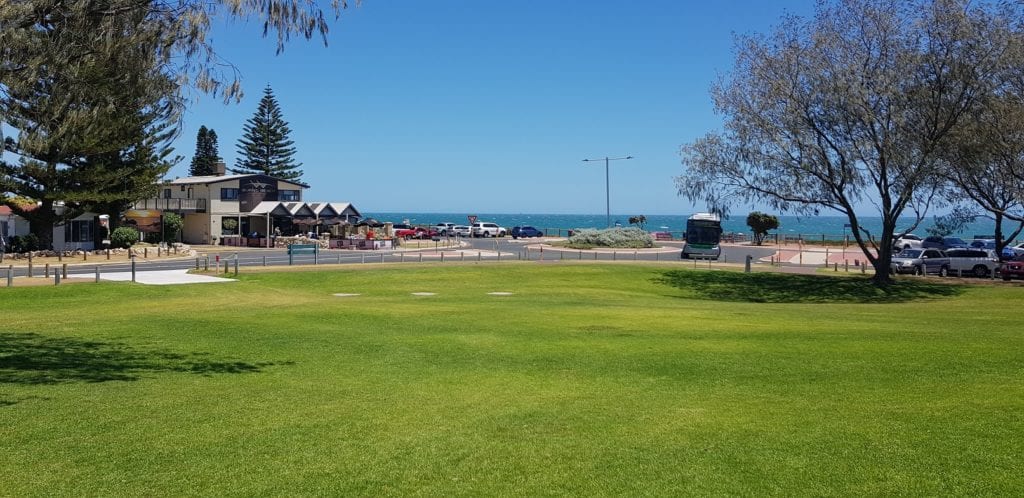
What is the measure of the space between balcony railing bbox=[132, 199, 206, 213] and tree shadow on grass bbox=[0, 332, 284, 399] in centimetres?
5771

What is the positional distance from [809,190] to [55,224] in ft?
158

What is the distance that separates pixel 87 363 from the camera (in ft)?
46.9

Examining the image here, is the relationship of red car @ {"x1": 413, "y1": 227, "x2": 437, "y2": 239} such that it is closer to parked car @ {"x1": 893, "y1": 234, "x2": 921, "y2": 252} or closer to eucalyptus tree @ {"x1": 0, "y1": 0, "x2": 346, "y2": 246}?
parked car @ {"x1": 893, "y1": 234, "x2": 921, "y2": 252}

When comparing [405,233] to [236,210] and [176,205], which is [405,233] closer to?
Result: [236,210]

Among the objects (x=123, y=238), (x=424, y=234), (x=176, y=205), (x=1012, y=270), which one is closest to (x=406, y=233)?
(x=424, y=234)

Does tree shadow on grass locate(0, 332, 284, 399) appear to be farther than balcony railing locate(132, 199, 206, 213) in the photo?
No

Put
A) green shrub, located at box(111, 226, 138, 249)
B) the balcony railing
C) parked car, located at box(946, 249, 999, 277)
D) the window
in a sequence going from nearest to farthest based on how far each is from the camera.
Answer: parked car, located at box(946, 249, 999, 277)
green shrub, located at box(111, 226, 138, 249)
the window
the balcony railing

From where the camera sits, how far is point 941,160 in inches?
1467

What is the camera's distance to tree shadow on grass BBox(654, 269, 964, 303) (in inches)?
1444

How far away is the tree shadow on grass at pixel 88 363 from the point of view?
1284 cm

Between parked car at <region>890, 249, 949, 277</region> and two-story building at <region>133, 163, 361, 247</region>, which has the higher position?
two-story building at <region>133, 163, 361, 247</region>

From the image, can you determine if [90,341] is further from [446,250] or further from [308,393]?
[446,250]

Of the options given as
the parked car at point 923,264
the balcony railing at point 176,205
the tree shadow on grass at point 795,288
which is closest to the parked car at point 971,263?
the parked car at point 923,264

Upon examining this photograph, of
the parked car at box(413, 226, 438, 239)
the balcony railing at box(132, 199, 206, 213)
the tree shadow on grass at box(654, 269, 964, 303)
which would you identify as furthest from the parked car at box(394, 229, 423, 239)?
the tree shadow on grass at box(654, 269, 964, 303)
